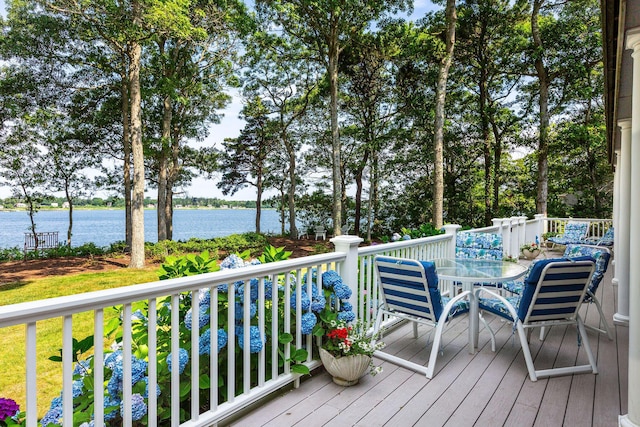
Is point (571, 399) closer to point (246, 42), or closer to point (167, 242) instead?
point (167, 242)

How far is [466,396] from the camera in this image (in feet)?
8.21

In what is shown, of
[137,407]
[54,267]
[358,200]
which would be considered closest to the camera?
[137,407]

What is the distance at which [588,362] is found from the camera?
9.95 ft

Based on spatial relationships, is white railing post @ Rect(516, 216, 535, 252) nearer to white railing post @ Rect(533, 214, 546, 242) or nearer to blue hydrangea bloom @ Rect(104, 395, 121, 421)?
white railing post @ Rect(533, 214, 546, 242)

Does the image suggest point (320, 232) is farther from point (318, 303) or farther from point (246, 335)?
point (246, 335)

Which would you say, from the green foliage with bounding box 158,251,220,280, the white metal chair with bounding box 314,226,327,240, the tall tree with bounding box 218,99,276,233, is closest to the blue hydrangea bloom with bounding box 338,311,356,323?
the green foliage with bounding box 158,251,220,280

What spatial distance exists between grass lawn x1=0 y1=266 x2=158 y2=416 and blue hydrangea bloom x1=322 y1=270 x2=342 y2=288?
4.63ft

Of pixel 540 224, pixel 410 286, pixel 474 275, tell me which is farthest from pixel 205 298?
pixel 540 224

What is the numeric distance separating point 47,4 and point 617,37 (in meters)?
11.8

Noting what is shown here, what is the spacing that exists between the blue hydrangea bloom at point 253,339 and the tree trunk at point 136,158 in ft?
31.5

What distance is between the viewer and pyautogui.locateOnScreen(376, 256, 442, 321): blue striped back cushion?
109 inches

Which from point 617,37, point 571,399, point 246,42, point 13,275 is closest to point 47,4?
point 246,42

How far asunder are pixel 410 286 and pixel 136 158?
987cm

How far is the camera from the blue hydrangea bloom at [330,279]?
9.34 ft
